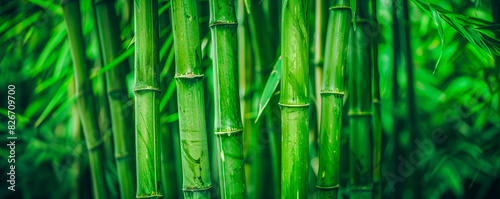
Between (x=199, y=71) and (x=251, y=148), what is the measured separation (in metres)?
0.32

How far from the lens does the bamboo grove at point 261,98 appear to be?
0.68 metres

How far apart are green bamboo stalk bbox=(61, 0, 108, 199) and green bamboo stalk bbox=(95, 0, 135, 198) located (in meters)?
0.05

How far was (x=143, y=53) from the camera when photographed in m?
0.68

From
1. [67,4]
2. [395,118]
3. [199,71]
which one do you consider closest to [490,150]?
[395,118]

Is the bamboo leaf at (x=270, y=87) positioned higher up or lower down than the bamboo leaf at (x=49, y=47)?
lower down

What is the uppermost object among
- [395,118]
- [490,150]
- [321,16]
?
[321,16]

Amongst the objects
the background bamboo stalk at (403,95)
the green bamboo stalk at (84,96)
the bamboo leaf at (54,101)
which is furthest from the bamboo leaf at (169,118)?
the background bamboo stalk at (403,95)

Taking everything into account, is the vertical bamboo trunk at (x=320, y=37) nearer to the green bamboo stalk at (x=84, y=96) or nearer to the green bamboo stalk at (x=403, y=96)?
the green bamboo stalk at (x=403, y=96)

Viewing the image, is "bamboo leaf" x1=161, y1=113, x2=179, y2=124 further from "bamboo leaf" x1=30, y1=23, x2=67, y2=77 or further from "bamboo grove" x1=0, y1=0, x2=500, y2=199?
"bamboo leaf" x1=30, y1=23, x2=67, y2=77

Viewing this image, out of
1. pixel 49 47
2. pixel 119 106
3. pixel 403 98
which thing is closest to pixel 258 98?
pixel 119 106

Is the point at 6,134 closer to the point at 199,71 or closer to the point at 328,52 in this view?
the point at 199,71

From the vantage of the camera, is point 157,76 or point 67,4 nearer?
point 157,76

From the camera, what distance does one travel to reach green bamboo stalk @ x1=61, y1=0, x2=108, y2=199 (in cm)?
82

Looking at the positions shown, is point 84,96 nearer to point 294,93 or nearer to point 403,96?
point 294,93
